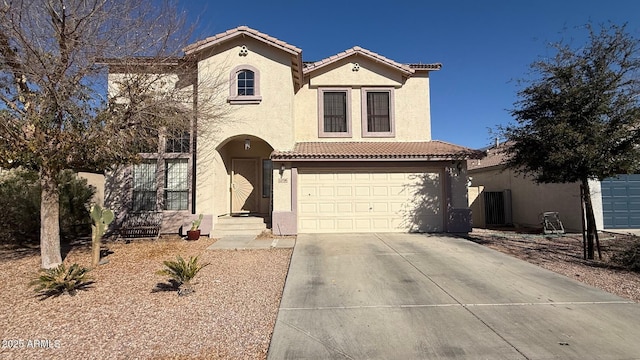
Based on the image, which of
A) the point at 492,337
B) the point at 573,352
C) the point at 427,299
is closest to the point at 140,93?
the point at 427,299

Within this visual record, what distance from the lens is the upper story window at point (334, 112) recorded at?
13633 mm

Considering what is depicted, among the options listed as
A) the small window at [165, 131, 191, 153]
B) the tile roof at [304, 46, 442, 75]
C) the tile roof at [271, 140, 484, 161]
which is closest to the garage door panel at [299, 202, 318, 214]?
the tile roof at [271, 140, 484, 161]

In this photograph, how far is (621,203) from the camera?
12500 mm

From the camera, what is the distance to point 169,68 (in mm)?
9016

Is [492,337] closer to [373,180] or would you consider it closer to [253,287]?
[253,287]

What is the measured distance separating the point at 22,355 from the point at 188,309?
1.88 m

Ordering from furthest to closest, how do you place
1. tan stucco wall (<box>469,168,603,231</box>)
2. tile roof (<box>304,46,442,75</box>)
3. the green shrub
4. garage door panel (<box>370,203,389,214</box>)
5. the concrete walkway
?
tile roof (<box>304,46,442,75</box>), tan stucco wall (<box>469,168,603,231</box>), garage door panel (<box>370,203,389,214</box>), the green shrub, the concrete walkway

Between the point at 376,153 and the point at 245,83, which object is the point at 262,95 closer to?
the point at 245,83

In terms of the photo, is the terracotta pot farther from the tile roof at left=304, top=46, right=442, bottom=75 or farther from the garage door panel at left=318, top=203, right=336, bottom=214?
the tile roof at left=304, top=46, right=442, bottom=75

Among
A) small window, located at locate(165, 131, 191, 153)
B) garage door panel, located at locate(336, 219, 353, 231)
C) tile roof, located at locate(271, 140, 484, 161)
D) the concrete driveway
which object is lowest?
the concrete driveway

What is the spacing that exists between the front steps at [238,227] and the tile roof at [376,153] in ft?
8.53

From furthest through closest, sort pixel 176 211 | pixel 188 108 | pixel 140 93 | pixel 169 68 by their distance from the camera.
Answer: pixel 176 211 → pixel 188 108 → pixel 169 68 → pixel 140 93

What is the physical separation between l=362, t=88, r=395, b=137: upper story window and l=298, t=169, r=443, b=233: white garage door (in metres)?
2.35

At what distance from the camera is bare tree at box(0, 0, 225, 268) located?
6590 millimetres
